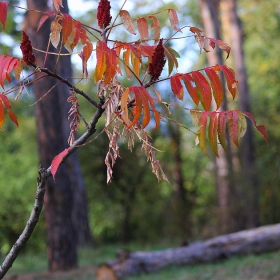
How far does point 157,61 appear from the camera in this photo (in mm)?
2166

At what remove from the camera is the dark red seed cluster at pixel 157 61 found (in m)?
2.14

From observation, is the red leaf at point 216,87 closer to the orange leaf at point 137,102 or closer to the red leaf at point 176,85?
the red leaf at point 176,85

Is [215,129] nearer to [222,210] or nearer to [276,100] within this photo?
[222,210]

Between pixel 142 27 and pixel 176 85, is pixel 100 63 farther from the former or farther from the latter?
pixel 142 27

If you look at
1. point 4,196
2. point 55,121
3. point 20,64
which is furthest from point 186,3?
point 20,64

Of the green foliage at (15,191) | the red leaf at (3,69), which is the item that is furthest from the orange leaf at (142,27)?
the green foliage at (15,191)

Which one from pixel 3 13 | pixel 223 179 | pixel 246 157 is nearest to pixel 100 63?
pixel 3 13

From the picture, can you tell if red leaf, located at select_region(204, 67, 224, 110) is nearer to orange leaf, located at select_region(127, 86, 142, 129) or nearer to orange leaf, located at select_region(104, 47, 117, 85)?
orange leaf, located at select_region(127, 86, 142, 129)

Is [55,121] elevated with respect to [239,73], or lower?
lower

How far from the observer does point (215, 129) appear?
2.31 m

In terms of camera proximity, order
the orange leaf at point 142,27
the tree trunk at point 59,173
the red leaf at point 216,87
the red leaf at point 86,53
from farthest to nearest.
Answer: the tree trunk at point 59,173
the orange leaf at point 142,27
the red leaf at point 216,87
the red leaf at point 86,53

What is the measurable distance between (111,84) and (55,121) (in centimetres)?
573

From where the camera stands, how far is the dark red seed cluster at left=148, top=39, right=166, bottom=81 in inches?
84.1

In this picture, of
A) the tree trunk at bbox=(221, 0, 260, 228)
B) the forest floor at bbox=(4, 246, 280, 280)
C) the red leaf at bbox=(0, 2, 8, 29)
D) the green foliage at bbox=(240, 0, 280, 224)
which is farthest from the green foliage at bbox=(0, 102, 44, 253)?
the red leaf at bbox=(0, 2, 8, 29)
